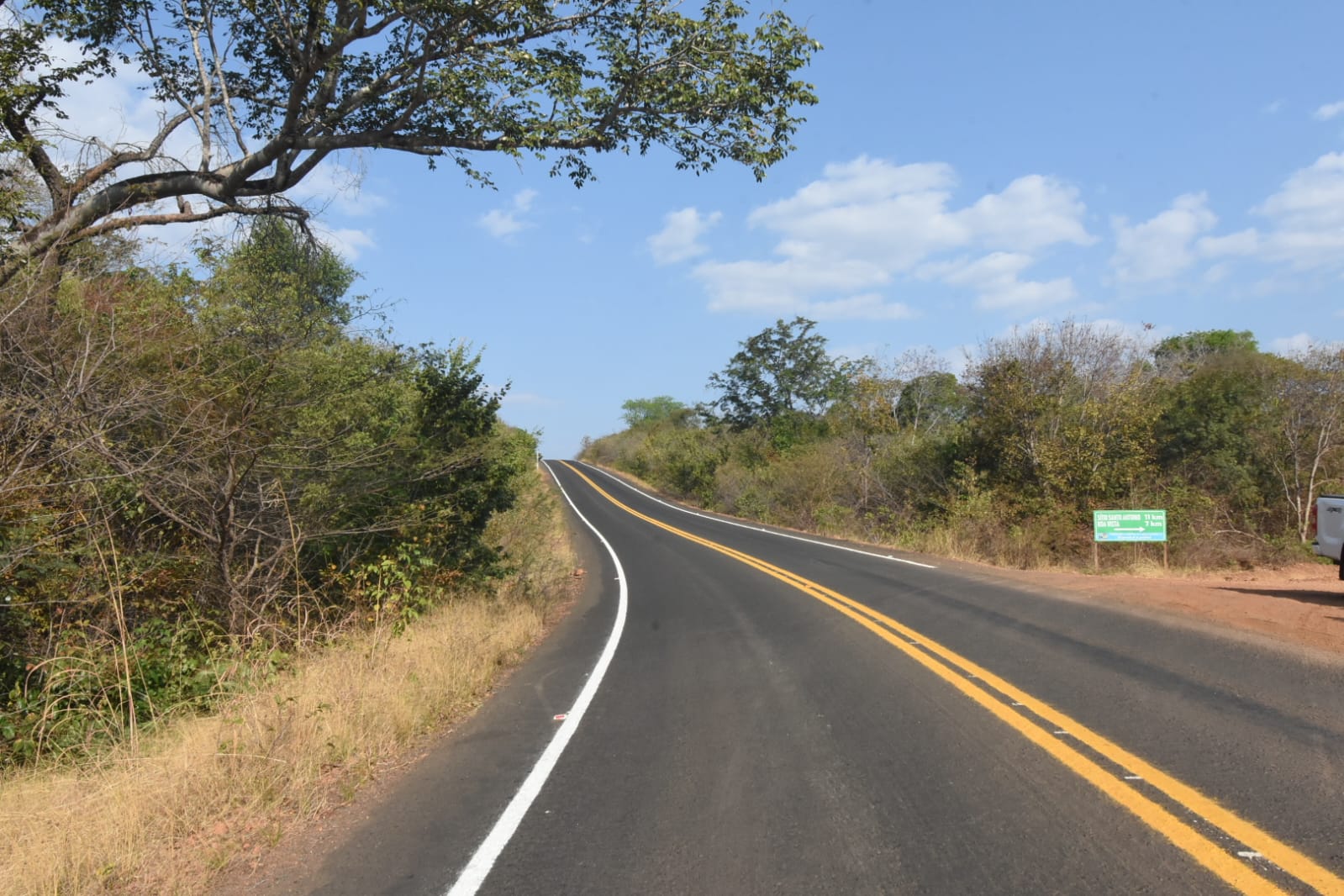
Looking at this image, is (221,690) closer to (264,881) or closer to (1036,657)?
(264,881)

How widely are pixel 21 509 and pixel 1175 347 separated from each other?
5002 centimetres

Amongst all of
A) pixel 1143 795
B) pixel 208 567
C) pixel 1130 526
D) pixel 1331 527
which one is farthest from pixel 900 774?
pixel 1130 526

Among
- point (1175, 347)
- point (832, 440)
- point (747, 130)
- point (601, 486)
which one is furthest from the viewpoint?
point (601, 486)

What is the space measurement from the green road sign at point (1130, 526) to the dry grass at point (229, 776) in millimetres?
13204

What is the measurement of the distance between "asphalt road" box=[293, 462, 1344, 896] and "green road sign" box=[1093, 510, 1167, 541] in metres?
8.02

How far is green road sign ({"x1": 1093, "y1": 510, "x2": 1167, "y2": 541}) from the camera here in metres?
16.7

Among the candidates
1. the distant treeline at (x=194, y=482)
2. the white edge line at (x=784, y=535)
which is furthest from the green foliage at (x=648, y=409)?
the distant treeline at (x=194, y=482)

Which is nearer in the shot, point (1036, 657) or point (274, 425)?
point (1036, 657)

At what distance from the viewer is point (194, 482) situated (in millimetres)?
7539

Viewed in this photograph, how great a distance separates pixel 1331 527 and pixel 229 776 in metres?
12.4

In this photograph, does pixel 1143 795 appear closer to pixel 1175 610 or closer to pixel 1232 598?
pixel 1175 610

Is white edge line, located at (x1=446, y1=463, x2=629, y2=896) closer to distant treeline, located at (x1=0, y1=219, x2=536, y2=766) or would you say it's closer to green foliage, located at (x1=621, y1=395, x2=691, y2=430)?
distant treeline, located at (x1=0, y1=219, x2=536, y2=766)

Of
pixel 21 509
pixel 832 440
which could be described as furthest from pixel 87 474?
pixel 832 440

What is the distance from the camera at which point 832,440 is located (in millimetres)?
37281
